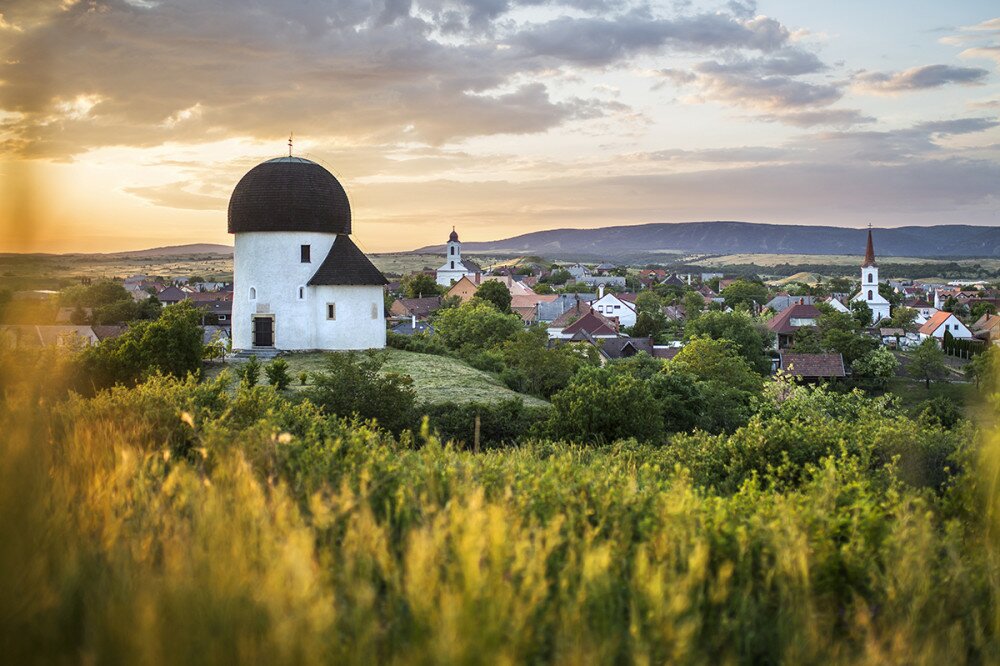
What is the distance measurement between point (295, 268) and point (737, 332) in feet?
135

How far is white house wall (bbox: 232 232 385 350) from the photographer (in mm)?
36469

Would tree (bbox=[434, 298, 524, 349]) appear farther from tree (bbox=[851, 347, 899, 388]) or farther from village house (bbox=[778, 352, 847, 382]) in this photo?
tree (bbox=[851, 347, 899, 388])

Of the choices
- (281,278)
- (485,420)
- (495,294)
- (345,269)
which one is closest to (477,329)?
(345,269)

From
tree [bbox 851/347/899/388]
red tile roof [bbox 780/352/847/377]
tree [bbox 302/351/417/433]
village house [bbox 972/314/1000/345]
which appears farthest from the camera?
village house [bbox 972/314/1000/345]

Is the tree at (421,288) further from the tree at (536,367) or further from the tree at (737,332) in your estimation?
the tree at (536,367)

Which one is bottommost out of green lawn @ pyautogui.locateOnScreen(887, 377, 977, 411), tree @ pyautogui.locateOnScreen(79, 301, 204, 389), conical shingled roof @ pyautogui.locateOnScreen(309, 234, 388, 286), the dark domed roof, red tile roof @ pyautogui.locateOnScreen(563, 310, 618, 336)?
green lawn @ pyautogui.locateOnScreen(887, 377, 977, 411)

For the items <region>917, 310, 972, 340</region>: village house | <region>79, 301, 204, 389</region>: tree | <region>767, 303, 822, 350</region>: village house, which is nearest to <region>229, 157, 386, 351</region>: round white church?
<region>79, 301, 204, 389</region>: tree

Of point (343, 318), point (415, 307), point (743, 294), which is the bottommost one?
point (415, 307)

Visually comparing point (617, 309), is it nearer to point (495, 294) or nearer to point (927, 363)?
point (495, 294)

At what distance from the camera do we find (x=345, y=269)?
36781 mm

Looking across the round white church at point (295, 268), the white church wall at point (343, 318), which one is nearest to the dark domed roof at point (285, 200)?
the round white church at point (295, 268)

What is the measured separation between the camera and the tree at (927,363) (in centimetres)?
6359

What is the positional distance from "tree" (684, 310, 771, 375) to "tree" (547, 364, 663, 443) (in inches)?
1771

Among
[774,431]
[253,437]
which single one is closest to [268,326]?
[774,431]
